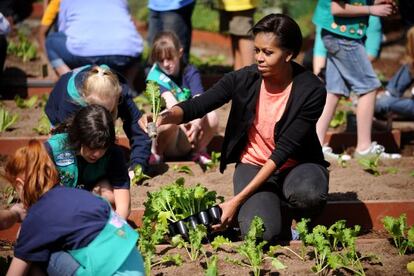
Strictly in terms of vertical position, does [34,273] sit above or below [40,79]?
above

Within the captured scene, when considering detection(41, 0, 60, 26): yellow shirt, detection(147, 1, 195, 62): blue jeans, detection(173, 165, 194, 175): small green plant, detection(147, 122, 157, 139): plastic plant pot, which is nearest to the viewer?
detection(147, 122, 157, 139): plastic plant pot

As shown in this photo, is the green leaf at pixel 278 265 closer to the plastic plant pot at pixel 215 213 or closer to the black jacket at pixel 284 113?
the plastic plant pot at pixel 215 213

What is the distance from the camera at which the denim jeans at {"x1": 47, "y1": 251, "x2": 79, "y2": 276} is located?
11.7 ft

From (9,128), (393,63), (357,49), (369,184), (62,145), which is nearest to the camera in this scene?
(62,145)

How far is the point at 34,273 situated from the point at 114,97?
144cm

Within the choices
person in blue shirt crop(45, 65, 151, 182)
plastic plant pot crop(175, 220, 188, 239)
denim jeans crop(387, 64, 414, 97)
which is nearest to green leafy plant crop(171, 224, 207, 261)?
plastic plant pot crop(175, 220, 188, 239)

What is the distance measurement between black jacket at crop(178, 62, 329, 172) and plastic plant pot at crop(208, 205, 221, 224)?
44 cm

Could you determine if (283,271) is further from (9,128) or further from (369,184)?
(9,128)

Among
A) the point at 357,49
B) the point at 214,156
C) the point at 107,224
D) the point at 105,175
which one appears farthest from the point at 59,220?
the point at 357,49

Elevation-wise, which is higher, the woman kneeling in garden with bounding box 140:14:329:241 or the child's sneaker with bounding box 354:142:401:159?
the woman kneeling in garden with bounding box 140:14:329:241

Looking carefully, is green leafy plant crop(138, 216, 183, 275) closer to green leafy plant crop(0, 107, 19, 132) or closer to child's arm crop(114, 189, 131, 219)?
child's arm crop(114, 189, 131, 219)

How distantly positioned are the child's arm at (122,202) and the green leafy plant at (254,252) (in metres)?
0.63

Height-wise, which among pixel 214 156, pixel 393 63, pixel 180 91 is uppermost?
pixel 180 91

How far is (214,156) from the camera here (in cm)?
626
